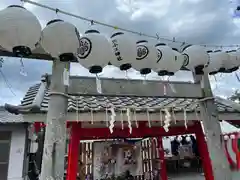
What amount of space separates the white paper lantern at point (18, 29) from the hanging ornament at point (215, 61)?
275cm

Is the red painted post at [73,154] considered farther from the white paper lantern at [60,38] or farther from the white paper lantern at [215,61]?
the white paper lantern at [215,61]

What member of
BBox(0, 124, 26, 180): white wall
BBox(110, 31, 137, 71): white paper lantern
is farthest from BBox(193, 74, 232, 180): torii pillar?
BBox(0, 124, 26, 180): white wall

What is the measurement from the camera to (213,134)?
3553 millimetres

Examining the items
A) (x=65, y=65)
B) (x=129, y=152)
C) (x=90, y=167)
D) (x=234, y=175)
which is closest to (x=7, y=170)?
(x=90, y=167)

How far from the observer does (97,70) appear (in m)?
2.97

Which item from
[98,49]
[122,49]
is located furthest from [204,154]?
[98,49]

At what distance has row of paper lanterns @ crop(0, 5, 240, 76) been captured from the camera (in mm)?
2383

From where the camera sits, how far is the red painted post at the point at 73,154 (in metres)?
4.40

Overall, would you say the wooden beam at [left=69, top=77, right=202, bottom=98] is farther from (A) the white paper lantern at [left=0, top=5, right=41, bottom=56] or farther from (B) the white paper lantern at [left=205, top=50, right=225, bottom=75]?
(A) the white paper lantern at [left=0, top=5, right=41, bottom=56]

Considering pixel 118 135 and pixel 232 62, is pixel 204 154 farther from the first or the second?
pixel 232 62

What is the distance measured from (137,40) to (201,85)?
59.7 inches

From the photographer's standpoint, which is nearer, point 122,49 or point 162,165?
point 122,49

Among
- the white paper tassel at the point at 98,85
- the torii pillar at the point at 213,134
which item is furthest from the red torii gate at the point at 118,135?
the torii pillar at the point at 213,134

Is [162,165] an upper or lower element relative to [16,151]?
lower
